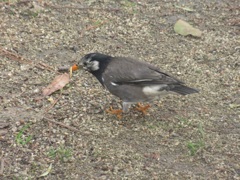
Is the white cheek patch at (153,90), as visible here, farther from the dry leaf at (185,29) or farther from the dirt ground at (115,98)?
the dry leaf at (185,29)

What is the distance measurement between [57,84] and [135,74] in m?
1.16

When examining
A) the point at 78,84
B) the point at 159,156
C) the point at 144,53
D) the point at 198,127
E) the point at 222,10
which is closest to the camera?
the point at 159,156

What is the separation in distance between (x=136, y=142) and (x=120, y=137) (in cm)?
20

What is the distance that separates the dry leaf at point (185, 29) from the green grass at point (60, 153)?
3723 mm

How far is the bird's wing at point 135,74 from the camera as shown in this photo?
6191 millimetres

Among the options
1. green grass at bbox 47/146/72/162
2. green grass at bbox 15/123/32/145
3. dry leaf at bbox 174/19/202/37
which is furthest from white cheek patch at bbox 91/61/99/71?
dry leaf at bbox 174/19/202/37

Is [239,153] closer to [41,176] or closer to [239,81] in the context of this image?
[239,81]

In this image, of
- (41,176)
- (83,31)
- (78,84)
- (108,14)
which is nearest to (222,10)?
(108,14)

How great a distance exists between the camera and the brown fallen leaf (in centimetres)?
657

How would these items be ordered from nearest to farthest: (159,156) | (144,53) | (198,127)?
(159,156)
(198,127)
(144,53)

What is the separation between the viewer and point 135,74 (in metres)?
6.23

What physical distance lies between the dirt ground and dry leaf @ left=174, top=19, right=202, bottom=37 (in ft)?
0.35

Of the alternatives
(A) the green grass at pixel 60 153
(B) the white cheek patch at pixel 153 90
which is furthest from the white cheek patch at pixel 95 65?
(A) the green grass at pixel 60 153

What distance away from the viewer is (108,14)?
28.8 ft
